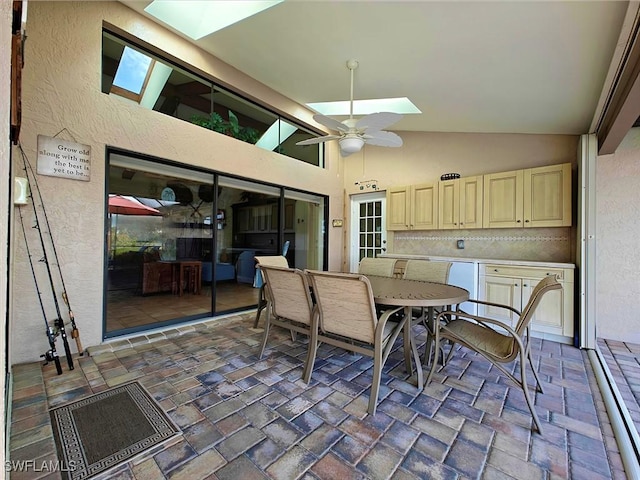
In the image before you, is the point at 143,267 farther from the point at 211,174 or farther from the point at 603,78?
the point at 603,78

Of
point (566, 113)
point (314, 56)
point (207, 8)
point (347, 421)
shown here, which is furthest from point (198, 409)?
point (566, 113)

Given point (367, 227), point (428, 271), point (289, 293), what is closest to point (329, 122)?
point (289, 293)

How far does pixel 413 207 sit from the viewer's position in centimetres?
481

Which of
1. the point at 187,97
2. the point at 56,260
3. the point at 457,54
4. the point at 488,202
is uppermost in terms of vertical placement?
the point at 187,97

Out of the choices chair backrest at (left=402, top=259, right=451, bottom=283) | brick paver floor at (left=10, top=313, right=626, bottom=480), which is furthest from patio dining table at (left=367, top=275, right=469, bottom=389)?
chair backrest at (left=402, top=259, right=451, bottom=283)

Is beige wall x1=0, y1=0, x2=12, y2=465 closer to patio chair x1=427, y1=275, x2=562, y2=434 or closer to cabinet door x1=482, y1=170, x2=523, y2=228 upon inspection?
patio chair x1=427, y1=275, x2=562, y2=434

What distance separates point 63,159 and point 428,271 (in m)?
3.86

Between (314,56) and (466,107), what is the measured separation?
1955mm

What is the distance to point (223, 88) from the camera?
4020 mm

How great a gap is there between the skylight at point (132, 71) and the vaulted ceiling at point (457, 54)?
0.49m

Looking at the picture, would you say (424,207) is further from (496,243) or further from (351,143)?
(351,143)

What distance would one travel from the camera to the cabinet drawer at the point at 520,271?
3270mm

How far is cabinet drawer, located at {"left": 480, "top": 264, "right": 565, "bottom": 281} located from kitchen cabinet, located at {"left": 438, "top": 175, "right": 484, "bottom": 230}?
687 mm

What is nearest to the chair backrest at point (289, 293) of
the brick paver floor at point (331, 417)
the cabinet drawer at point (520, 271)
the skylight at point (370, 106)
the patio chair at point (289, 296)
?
the patio chair at point (289, 296)
